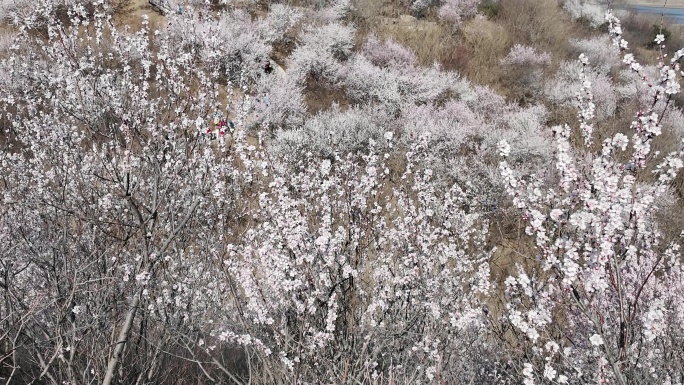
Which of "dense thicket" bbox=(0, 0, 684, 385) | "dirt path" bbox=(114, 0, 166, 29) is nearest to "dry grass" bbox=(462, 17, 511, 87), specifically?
"dense thicket" bbox=(0, 0, 684, 385)

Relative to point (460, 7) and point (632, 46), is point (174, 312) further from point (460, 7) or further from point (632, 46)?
point (632, 46)

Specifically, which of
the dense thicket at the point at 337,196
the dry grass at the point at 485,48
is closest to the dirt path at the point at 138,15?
the dense thicket at the point at 337,196

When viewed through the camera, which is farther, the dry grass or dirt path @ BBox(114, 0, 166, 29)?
the dry grass

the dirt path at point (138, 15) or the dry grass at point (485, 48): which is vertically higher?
the dirt path at point (138, 15)

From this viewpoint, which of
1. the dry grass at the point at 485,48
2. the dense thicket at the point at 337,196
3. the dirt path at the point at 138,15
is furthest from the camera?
the dry grass at the point at 485,48

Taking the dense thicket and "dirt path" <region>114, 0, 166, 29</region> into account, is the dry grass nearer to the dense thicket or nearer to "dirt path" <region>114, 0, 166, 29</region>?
the dense thicket

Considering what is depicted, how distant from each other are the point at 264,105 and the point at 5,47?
5.83 metres

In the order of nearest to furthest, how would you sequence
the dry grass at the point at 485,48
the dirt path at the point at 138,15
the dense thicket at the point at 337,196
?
the dense thicket at the point at 337,196
the dirt path at the point at 138,15
the dry grass at the point at 485,48

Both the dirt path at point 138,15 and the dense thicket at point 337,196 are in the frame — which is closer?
the dense thicket at point 337,196

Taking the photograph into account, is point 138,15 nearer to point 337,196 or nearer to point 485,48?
point 485,48

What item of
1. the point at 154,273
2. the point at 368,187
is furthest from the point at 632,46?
the point at 154,273

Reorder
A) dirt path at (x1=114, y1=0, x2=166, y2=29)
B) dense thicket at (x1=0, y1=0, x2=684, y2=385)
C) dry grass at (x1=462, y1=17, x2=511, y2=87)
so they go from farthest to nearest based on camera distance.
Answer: dry grass at (x1=462, y1=17, x2=511, y2=87) < dirt path at (x1=114, y1=0, x2=166, y2=29) < dense thicket at (x1=0, y1=0, x2=684, y2=385)

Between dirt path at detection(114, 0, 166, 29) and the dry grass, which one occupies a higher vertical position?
dirt path at detection(114, 0, 166, 29)

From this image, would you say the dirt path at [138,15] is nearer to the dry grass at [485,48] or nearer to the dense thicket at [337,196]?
the dense thicket at [337,196]
